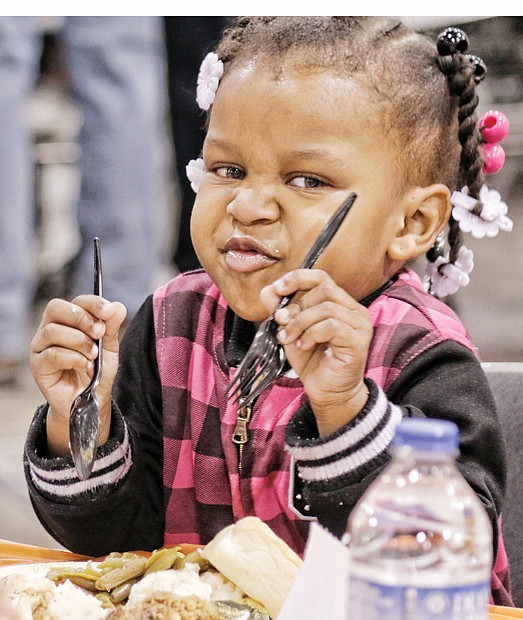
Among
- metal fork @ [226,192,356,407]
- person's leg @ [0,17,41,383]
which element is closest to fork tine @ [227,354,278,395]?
metal fork @ [226,192,356,407]

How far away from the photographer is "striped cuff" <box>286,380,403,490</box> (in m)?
0.87

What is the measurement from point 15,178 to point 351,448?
0.96 m

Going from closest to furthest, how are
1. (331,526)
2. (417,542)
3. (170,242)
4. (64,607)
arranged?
(417,542)
(64,607)
(331,526)
(170,242)

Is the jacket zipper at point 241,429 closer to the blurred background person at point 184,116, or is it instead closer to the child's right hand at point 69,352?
the child's right hand at point 69,352

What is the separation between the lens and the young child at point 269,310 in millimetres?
959

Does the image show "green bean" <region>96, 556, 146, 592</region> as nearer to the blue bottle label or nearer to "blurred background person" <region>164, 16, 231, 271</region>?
the blue bottle label

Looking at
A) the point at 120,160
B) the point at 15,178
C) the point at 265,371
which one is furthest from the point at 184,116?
the point at 265,371

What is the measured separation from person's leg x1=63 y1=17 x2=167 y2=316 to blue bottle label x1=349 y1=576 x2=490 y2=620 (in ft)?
3.31

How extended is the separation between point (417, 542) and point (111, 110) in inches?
43.9

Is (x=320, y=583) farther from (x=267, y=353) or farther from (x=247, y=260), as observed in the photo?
(x=247, y=260)

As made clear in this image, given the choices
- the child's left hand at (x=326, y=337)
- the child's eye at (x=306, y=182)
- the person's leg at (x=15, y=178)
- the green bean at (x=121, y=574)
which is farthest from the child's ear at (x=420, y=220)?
the person's leg at (x=15, y=178)

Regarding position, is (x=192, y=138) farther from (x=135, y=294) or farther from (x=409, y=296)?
(x=409, y=296)

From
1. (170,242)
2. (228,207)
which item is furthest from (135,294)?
(228,207)

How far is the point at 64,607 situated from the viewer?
0.79 metres
